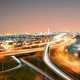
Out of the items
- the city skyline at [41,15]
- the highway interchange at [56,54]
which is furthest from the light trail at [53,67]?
the city skyline at [41,15]

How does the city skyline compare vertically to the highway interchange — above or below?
above

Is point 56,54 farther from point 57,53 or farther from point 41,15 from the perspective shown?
point 41,15

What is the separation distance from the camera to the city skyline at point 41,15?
7.14ft

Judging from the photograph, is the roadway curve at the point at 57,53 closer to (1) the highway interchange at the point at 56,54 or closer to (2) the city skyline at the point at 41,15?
(1) the highway interchange at the point at 56,54

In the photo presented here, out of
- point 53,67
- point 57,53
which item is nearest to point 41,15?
point 57,53

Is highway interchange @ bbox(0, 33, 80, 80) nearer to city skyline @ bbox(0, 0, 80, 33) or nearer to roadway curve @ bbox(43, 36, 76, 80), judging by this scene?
roadway curve @ bbox(43, 36, 76, 80)

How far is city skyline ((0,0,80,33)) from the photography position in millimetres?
2176

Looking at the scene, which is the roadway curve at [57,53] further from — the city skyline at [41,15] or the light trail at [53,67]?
the city skyline at [41,15]

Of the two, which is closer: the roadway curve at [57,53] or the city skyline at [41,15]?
the roadway curve at [57,53]

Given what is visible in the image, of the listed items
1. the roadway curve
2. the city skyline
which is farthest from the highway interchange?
the city skyline

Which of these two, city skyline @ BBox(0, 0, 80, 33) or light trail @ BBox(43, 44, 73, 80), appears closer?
light trail @ BBox(43, 44, 73, 80)

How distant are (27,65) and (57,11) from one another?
66cm

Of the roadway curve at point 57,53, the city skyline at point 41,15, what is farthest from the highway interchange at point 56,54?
the city skyline at point 41,15

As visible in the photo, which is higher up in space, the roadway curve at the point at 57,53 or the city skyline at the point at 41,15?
the city skyline at the point at 41,15
